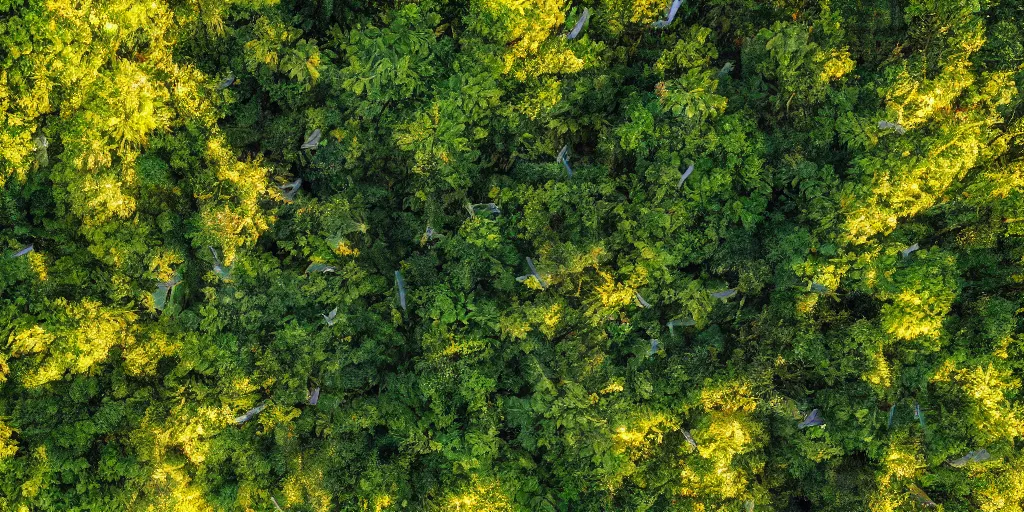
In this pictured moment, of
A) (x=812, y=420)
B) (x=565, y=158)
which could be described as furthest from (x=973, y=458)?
(x=565, y=158)

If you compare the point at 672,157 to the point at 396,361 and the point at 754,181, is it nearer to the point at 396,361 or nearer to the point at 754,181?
the point at 754,181

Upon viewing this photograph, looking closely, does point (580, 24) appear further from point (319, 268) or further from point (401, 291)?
point (319, 268)

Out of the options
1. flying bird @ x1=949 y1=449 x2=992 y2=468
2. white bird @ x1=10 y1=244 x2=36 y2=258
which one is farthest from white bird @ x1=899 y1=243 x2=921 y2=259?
white bird @ x1=10 y1=244 x2=36 y2=258

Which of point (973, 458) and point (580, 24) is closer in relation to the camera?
Answer: point (973, 458)

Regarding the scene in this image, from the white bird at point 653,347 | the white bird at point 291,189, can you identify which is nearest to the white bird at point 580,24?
the white bird at point 291,189

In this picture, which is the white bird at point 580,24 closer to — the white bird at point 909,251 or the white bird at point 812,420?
the white bird at point 909,251

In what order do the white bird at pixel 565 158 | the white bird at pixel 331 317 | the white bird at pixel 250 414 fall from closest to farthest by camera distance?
1. the white bird at pixel 250 414
2. the white bird at pixel 331 317
3. the white bird at pixel 565 158

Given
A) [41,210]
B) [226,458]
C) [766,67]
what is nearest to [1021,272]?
[766,67]

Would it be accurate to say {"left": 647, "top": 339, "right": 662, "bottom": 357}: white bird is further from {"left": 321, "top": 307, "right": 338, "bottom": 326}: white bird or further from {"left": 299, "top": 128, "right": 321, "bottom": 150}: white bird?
{"left": 299, "top": 128, "right": 321, "bottom": 150}: white bird
